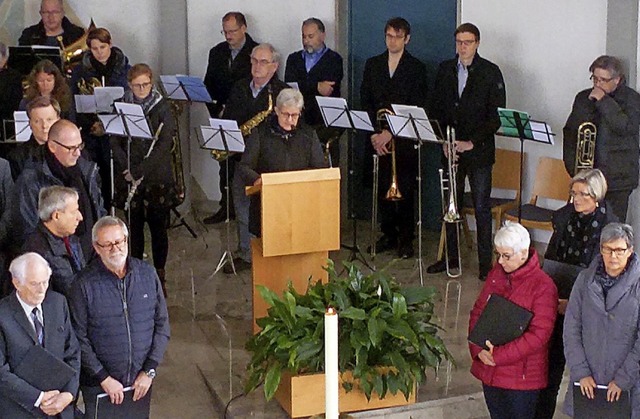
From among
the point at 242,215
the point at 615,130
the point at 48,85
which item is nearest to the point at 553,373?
the point at 615,130

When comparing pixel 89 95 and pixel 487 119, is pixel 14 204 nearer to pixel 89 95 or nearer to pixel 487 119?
pixel 89 95

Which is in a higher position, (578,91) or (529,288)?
(578,91)

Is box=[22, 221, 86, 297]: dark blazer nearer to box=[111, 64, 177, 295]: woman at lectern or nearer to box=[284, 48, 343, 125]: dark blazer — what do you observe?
Result: box=[111, 64, 177, 295]: woman at lectern

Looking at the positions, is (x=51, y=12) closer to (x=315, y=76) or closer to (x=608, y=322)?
(x=315, y=76)

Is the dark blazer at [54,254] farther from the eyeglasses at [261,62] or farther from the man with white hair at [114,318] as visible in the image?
the eyeglasses at [261,62]

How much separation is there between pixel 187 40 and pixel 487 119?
338cm

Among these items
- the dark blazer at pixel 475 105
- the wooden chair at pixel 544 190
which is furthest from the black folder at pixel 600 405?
the dark blazer at pixel 475 105

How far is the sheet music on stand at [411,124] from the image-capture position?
8406 mm

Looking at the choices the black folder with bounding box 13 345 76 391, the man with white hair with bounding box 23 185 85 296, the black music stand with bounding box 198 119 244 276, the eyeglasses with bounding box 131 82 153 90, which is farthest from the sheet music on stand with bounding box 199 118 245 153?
the black folder with bounding box 13 345 76 391

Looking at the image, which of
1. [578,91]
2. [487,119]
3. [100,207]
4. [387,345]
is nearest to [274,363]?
[387,345]

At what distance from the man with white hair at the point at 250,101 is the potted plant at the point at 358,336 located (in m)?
2.70

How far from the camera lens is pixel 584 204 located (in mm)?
6016

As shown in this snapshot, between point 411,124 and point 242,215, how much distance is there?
1540 mm

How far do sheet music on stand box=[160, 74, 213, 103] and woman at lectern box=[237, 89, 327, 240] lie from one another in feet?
7.76
